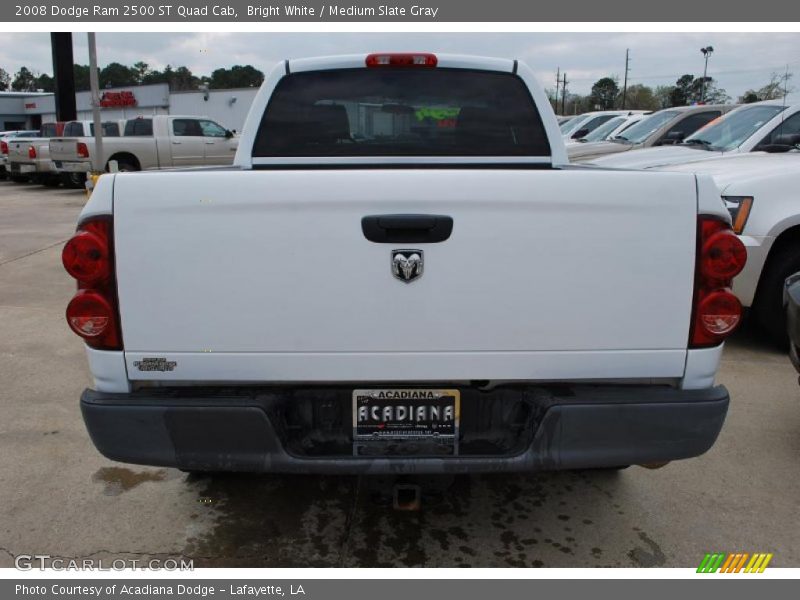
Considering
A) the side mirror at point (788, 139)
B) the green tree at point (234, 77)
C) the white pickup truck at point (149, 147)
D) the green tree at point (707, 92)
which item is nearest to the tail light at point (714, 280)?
the side mirror at point (788, 139)

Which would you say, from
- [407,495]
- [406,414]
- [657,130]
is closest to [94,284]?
[406,414]

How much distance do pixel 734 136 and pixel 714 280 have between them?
5743mm

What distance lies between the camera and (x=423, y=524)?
3.02 meters

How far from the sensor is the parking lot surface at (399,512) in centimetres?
281

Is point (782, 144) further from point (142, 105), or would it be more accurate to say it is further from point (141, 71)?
point (141, 71)

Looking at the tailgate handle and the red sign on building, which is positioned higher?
the red sign on building

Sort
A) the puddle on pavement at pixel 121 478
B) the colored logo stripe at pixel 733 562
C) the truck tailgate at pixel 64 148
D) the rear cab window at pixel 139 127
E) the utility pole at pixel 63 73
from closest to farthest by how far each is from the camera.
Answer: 1. the colored logo stripe at pixel 733 562
2. the puddle on pavement at pixel 121 478
3. the truck tailgate at pixel 64 148
4. the rear cab window at pixel 139 127
5. the utility pole at pixel 63 73

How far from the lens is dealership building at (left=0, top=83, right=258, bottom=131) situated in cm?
4375

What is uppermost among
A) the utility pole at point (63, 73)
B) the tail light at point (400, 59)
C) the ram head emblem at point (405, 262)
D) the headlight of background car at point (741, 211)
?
the utility pole at point (63, 73)

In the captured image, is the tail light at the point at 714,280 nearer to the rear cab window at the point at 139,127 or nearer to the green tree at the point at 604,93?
the rear cab window at the point at 139,127

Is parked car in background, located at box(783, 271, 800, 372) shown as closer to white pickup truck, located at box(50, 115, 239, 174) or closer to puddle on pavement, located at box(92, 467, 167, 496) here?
puddle on pavement, located at box(92, 467, 167, 496)

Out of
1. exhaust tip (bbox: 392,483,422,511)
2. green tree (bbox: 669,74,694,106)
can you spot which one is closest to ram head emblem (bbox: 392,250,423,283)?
exhaust tip (bbox: 392,483,422,511)

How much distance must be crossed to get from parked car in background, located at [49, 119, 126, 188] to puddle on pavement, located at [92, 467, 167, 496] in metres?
15.9

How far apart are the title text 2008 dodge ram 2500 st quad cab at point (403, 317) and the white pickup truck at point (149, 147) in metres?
16.1
